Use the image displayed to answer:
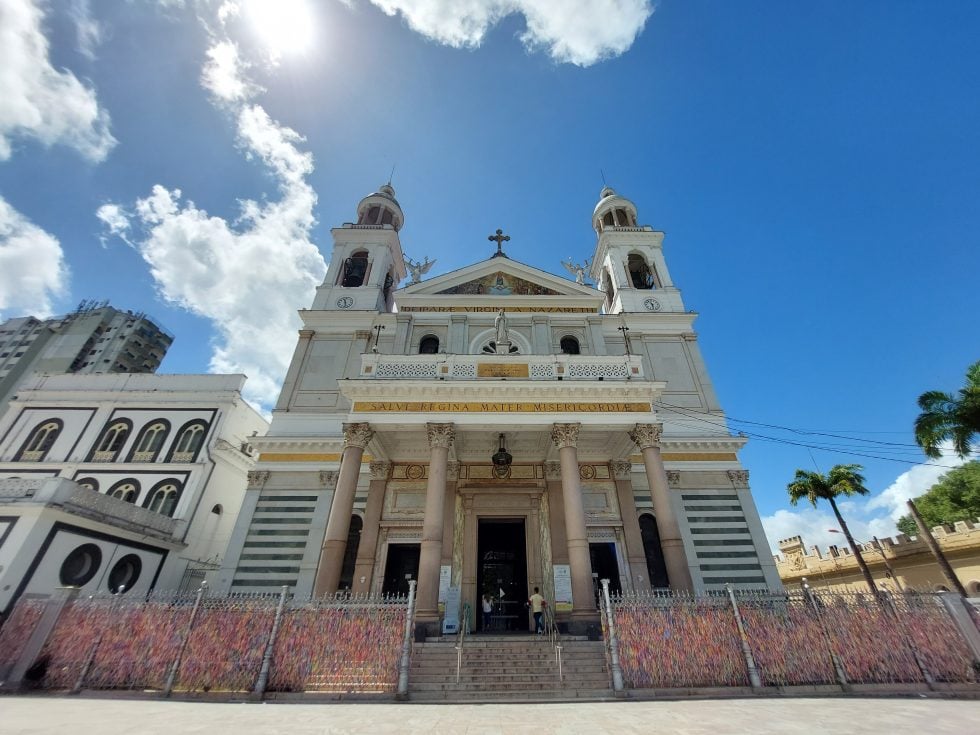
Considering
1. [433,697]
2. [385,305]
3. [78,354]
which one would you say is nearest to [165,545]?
[385,305]

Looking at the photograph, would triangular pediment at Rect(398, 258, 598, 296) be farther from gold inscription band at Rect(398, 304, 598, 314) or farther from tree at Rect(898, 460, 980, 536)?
tree at Rect(898, 460, 980, 536)

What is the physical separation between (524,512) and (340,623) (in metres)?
7.35

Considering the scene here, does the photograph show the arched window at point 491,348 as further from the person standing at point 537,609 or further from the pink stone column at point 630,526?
the person standing at point 537,609

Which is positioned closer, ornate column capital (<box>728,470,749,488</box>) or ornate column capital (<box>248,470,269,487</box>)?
ornate column capital (<box>248,470,269,487</box>)

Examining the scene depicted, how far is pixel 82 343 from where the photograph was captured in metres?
48.9

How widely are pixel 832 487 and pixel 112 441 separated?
38444 mm

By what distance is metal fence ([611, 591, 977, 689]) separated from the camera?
24.5 ft

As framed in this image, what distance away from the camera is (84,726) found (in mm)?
4879

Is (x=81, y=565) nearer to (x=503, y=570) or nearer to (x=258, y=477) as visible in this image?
(x=258, y=477)

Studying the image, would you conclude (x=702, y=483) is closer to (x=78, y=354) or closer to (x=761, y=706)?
(x=761, y=706)

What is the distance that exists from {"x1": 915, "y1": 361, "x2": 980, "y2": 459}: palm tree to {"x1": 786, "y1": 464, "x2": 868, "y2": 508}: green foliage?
11.6 metres

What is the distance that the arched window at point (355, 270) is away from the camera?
67.5 ft

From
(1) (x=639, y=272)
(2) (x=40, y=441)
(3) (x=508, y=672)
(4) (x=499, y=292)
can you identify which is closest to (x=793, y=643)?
(3) (x=508, y=672)

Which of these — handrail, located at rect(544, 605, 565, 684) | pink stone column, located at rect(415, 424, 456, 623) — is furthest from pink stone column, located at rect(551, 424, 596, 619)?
pink stone column, located at rect(415, 424, 456, 623)
